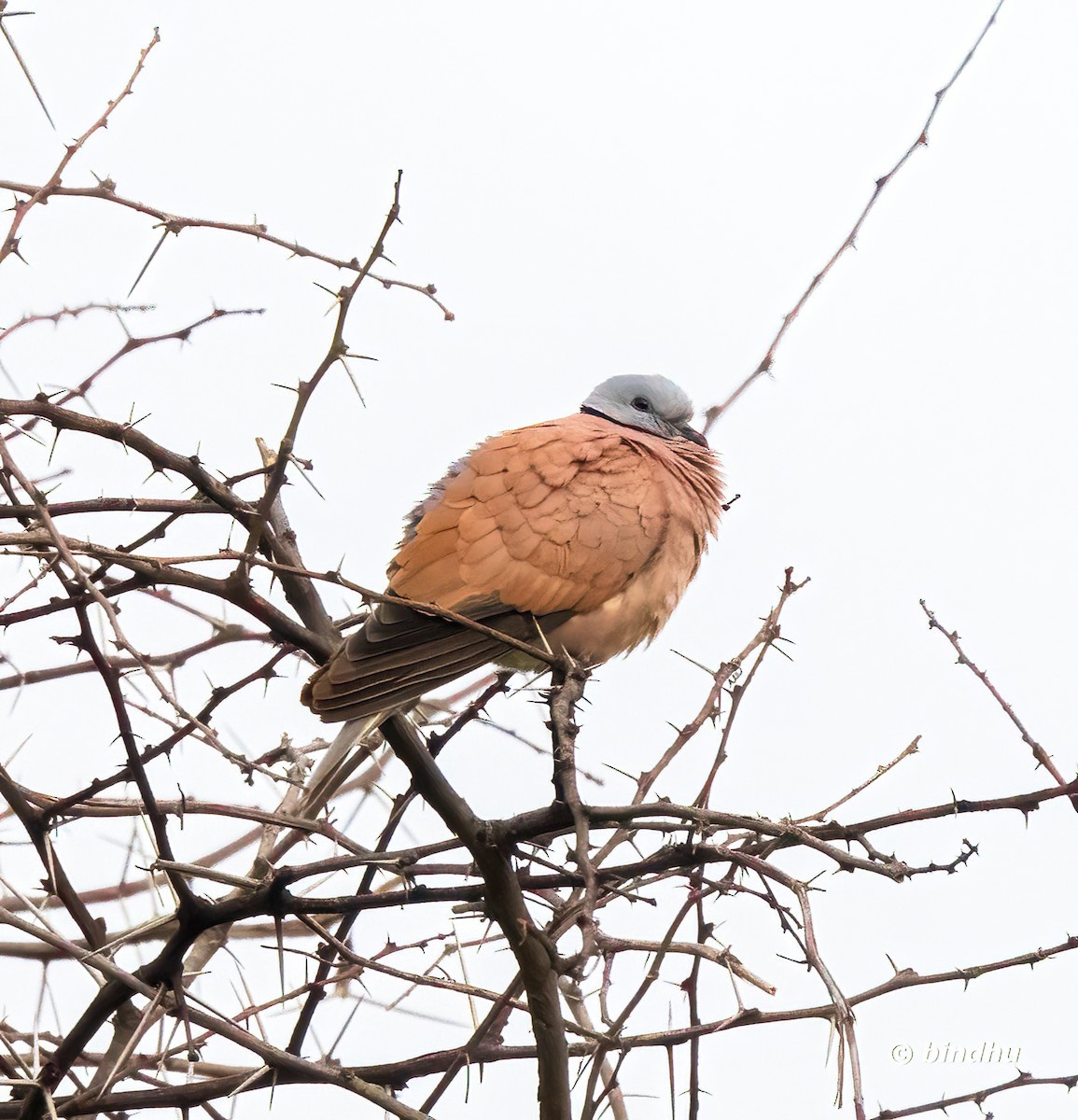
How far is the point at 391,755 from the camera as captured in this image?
3637 millimetres

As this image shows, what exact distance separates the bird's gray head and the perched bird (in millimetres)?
525

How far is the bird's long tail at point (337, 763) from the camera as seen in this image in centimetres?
306

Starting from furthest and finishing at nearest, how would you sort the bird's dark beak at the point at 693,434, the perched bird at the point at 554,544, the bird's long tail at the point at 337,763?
the bird's dark beak at the point at 693,434 < the perched bird at the point at 554,544 < the bird's long tail at the point at 337,763

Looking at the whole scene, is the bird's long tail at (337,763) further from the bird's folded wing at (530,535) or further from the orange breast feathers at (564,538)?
the orange breast feathers at (564,538)

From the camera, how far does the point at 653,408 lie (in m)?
4.66

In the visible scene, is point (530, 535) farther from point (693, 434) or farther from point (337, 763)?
point (693, 434)

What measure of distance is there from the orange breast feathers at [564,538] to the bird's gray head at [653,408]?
598 millimetres

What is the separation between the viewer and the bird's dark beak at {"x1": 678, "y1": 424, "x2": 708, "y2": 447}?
457 cm

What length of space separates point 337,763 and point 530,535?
0.89 metres

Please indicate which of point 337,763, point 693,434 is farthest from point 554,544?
point 693,434

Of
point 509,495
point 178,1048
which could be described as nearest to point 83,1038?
point 178,1048

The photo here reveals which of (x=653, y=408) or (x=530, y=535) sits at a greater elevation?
(x=653, y=408)

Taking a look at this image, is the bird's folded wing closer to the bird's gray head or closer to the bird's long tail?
the bird's long tail

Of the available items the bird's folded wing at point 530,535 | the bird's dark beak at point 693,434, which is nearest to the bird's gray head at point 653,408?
the bird's dark beak at point 693,434
